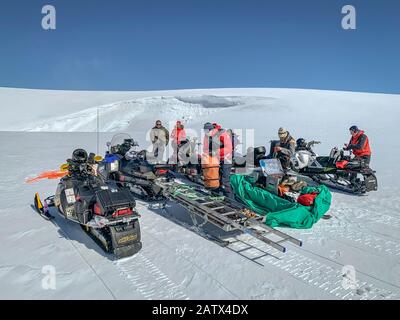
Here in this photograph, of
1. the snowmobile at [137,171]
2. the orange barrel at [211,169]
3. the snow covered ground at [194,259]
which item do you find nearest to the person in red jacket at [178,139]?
the snowmobile at [137,171]

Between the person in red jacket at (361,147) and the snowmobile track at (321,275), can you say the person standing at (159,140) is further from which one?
the person in red jacket at (361,147)

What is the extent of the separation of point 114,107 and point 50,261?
2791cm

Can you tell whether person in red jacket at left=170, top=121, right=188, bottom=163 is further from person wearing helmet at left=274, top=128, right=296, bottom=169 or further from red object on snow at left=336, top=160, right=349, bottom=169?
red object on snow at left=336, top=160, right=349, bottom=169

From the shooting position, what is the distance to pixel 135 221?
407cm

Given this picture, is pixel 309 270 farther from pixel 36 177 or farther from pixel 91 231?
pixel 36 177

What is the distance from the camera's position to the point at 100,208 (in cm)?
403

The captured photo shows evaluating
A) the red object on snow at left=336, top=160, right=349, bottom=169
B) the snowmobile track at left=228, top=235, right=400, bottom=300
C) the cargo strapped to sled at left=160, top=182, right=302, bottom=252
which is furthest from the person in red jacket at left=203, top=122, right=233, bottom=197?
the red object on snow at left=336, top=160, right=349, bottom=169

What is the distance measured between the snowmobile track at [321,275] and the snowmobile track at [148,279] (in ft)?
3.66

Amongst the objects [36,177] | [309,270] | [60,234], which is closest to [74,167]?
[60,234]

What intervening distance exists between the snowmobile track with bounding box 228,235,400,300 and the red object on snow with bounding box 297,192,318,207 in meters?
1.16

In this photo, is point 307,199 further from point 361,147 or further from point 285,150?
point 361,147

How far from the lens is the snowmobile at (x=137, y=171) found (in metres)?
6.57

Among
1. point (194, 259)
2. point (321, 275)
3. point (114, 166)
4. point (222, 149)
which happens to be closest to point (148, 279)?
point (194, 259)

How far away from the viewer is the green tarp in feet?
16.2
